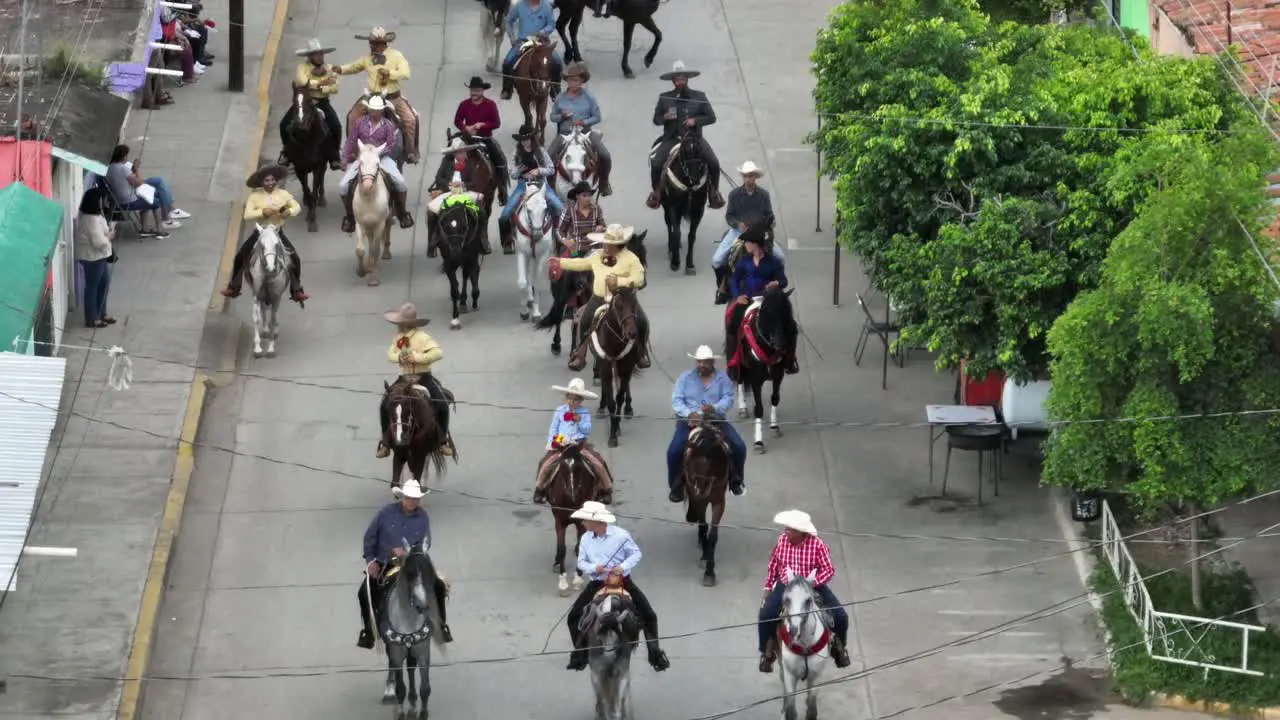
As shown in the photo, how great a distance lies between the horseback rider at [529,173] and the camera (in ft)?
110

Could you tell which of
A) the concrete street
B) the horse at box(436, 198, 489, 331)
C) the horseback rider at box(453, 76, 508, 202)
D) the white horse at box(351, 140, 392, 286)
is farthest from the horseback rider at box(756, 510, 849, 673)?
the horseback rider at box(453, 76, 508, 202)

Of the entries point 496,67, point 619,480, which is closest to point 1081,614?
point 619,480

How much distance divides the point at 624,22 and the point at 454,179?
916 cm

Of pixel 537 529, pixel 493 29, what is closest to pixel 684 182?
pixel 537 529

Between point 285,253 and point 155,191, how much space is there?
14.5 feet

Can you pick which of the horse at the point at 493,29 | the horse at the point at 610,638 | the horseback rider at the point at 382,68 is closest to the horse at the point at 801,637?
the horse at the point at 610,638

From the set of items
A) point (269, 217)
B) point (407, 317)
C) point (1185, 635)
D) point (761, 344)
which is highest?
point (269, 217)

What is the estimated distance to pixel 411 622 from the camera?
2439cm

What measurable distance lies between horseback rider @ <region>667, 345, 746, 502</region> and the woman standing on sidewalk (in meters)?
8.32

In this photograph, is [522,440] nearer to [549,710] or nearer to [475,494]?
[475,494]

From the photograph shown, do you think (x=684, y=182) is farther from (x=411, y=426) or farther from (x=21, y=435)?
(x=21, y=435)

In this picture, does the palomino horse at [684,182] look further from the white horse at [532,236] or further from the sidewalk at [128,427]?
the sidewalk at [128,427]

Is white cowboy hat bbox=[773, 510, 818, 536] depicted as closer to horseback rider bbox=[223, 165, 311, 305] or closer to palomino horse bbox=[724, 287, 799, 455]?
palomino horse bbox=[724, 287, 799, 455]

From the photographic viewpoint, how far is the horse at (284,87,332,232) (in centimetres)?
3622
